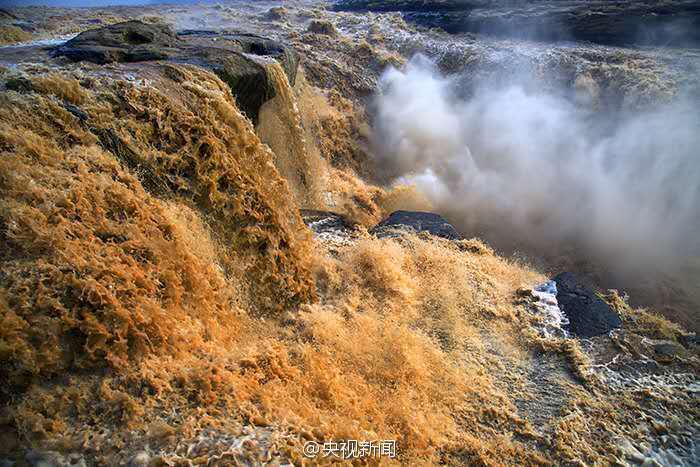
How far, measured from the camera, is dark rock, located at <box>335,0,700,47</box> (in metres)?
13.7

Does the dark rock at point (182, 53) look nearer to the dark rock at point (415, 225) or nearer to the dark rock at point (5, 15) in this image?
the dark rock at point (415, 225)

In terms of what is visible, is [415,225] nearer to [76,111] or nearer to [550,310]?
[550,310]

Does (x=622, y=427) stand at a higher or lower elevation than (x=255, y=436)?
A: lower

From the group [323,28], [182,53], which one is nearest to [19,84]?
[182,53]

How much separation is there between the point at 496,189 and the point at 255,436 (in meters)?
9.52

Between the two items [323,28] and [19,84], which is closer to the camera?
[19,84]

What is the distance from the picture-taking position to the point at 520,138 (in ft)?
37.1

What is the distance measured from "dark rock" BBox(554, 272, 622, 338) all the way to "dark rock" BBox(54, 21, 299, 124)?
20.0 feet

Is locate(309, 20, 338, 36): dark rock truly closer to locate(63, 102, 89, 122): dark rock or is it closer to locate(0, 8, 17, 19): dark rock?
locate(0, 8, 17, 19): dark rock

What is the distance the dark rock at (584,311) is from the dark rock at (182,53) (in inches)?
240

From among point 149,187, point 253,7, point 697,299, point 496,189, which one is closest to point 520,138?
point 496,189

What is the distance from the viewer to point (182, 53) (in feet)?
20.9

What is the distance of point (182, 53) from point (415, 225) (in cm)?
506

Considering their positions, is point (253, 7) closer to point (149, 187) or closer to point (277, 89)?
point (277, 89)
